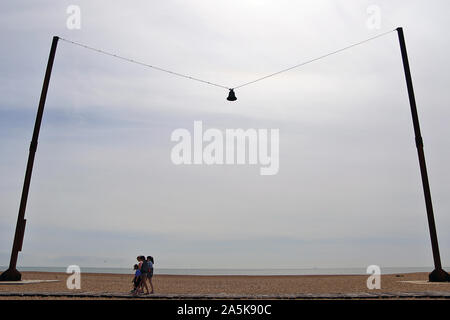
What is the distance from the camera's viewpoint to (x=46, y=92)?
78.2 feet

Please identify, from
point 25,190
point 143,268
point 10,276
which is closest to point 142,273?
point 143,268

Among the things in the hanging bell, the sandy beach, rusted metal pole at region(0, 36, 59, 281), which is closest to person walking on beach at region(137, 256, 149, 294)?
the sandy beach

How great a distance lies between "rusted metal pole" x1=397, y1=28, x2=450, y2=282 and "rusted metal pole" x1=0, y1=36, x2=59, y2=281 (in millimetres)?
18748

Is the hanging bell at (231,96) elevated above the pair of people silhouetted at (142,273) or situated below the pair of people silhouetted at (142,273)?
above

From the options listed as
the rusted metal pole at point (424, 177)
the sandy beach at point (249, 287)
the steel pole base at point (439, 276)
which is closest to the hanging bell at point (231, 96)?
the sandy beach at point (249, 287)

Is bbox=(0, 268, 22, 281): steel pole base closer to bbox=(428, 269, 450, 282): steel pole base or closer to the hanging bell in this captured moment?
the hanging bell

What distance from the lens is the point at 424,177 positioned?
874 inches

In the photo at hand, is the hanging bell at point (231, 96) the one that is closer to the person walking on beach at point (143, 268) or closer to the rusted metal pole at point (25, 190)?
the person walking on beach at point (143, 268)

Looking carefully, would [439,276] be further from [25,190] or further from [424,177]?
[25,190]

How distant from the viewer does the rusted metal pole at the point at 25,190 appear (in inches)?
851

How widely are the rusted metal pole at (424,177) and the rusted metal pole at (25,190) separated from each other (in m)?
18.7

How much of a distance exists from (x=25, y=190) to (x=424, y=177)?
20.0 meters
